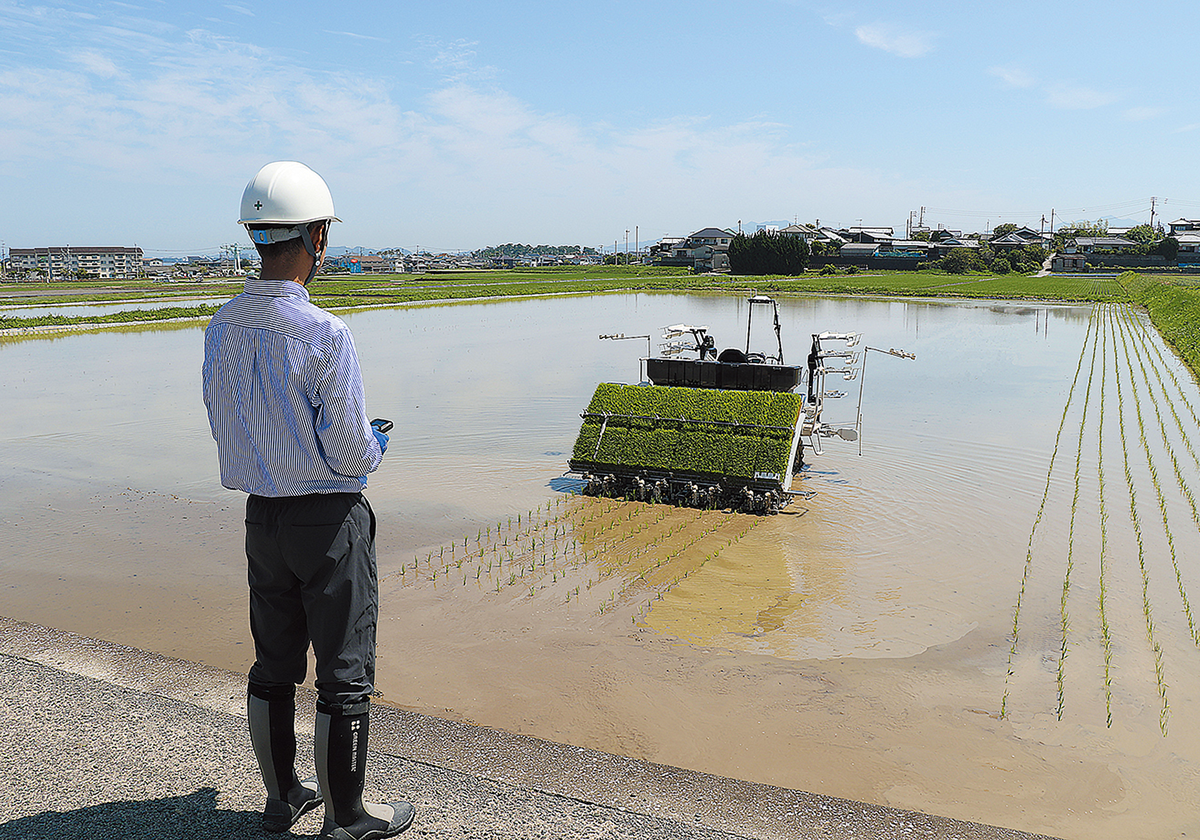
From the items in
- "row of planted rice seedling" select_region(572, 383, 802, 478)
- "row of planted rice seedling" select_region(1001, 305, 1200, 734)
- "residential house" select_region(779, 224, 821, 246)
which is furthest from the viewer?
"residential house" select_region(779, 224, 821, 246)

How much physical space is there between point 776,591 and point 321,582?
4699 millimetres

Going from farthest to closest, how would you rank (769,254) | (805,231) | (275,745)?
(805,231)
(769,254)
(275,745)

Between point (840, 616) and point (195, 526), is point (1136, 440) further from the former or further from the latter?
point (195, 526)

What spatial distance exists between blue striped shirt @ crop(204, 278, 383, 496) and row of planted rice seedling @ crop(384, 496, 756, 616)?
3973 millimetres

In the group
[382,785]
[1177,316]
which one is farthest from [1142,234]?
[382,785]

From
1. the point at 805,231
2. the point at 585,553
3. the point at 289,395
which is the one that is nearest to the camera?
the point at 289,395

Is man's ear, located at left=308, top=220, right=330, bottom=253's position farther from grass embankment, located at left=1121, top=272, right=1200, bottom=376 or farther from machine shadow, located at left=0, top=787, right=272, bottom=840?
grass embankment, located at left=1121, top=272, right=1200, bottom=376

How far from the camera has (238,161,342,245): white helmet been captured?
273cm

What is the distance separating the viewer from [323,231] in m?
2.93

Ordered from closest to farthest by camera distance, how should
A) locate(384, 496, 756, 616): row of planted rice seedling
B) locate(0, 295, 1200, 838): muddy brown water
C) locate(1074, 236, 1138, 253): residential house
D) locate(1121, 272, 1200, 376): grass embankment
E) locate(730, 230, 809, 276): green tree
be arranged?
locate(0, 295, 1200, 838): muddy brown water < locate(384, 496, 756, 616): row of planted rice seedling < locate(1121, 272, 1200, 376): grass embankment < locate(730, 230, 809, 276): green tree < locate(1074, 236, 1138, 253): residential house

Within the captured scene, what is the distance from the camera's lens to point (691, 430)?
947 cm

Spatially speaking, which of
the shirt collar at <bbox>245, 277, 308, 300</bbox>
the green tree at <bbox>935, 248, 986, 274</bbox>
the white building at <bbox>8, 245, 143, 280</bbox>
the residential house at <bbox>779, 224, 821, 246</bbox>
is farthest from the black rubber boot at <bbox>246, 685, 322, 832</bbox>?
the white building at <bbox>8, 245, 143, 280</bbox>

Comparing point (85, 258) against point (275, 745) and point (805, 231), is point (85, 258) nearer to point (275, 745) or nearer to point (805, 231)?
point (805, 231)

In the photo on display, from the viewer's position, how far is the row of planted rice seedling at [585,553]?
6867mm
